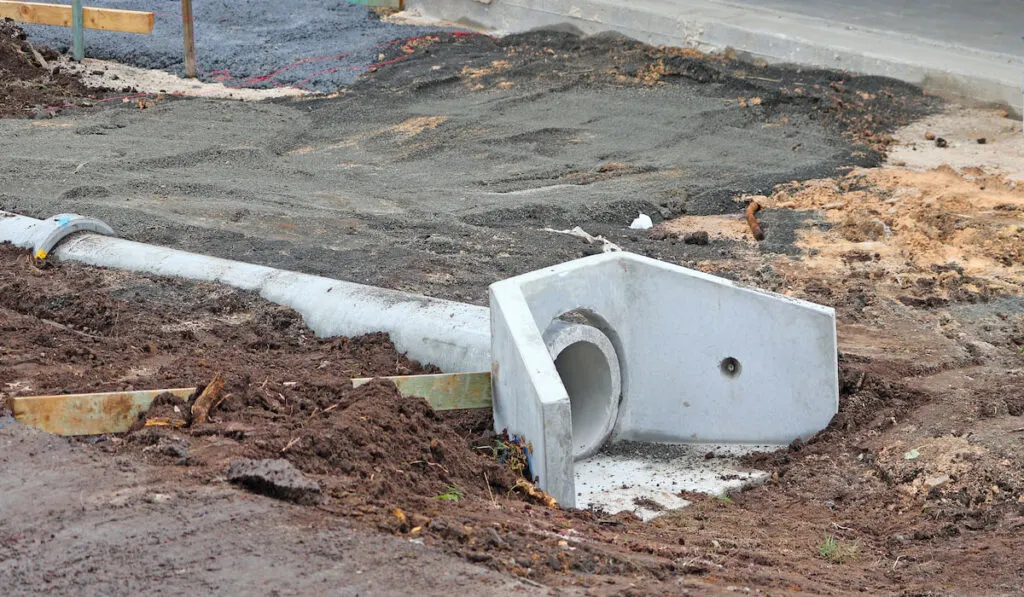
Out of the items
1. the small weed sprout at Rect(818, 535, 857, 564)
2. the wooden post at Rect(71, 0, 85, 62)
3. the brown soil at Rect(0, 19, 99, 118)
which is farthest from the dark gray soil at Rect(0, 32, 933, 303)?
the small weed sprout at Rect(818, 535, 857, 564)

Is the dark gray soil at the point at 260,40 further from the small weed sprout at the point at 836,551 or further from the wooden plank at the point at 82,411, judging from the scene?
the small weed sprout at the point at 836,551

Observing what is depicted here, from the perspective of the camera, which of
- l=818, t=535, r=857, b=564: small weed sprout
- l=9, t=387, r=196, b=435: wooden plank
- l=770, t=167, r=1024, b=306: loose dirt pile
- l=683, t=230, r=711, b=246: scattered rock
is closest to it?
l=818, t=535, r=857, b=564: small weed sprout

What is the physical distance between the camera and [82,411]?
4.82 metres

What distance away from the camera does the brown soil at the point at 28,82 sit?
12.6m

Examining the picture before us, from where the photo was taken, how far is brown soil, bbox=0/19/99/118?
41.2 ft

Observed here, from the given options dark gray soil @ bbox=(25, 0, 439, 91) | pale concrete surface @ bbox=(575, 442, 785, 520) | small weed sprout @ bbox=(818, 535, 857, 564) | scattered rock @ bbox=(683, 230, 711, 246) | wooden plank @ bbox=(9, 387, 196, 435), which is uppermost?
dark gray soil @ bbox=(25, 0, 439, 91)

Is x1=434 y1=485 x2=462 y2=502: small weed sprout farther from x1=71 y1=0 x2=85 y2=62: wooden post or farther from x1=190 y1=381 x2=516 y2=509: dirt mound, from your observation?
x1=71 y1=0 x2=85 y2=62: wooden post

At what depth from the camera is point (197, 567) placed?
351cm

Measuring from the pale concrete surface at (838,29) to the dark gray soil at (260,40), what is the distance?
174 cm

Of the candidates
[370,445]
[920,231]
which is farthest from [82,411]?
[920,231]

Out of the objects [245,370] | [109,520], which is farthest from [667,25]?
[109,520]

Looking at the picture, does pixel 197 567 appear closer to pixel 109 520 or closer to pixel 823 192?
pixel 109 520

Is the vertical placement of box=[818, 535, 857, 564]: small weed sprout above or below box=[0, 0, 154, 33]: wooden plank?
below

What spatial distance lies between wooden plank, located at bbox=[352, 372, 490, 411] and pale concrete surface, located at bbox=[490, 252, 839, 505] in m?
0.12
